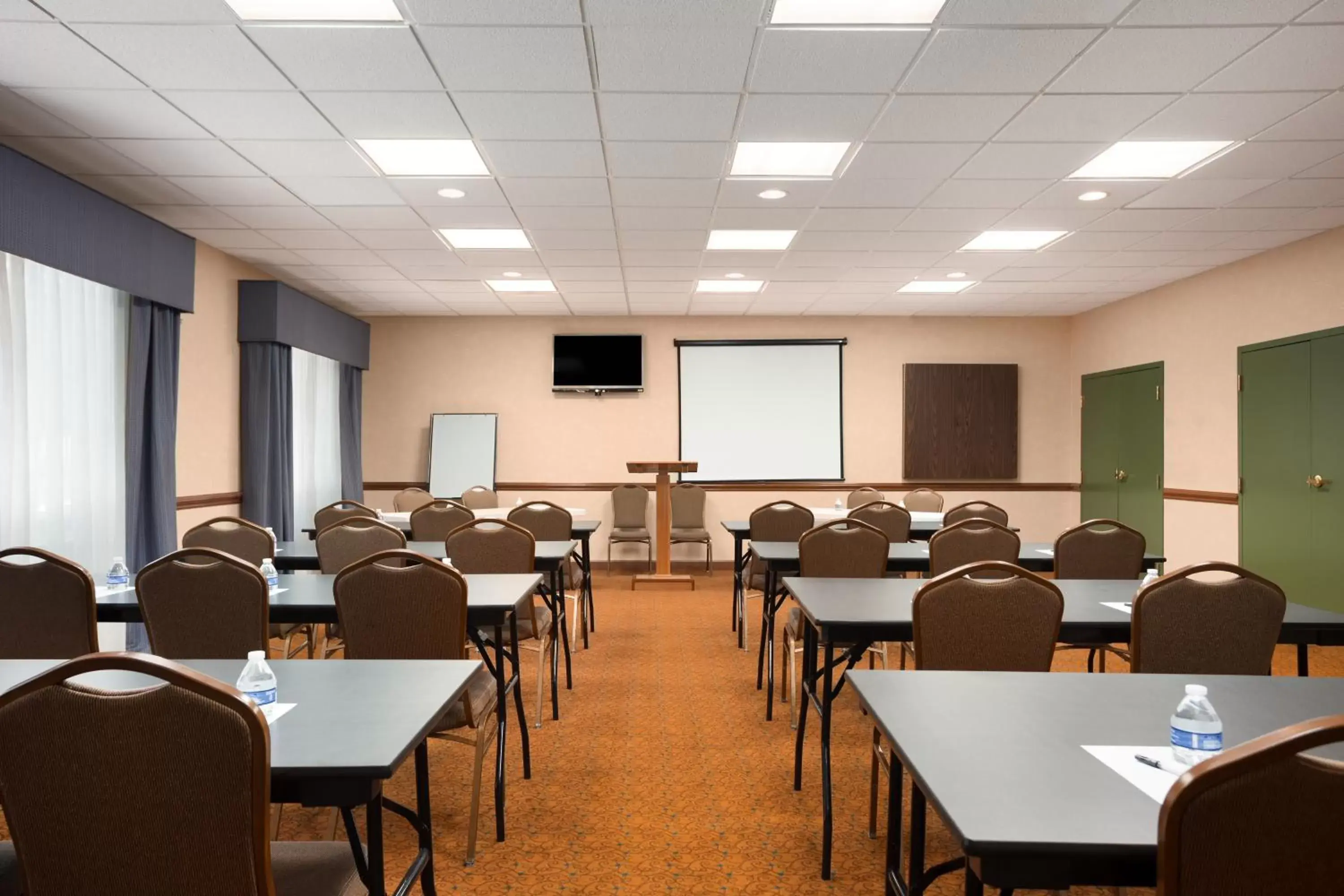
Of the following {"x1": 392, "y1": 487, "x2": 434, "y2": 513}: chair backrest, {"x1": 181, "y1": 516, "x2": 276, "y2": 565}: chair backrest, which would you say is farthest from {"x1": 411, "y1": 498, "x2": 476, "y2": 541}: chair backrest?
{"x1": 392, "y1": 487, "x2": 434, "y2": 513}: chair backrest

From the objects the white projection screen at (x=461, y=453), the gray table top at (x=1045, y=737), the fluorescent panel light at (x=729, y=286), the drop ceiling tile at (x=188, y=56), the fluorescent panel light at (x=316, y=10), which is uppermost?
the fluorescent panel light at (x=316, y=10)

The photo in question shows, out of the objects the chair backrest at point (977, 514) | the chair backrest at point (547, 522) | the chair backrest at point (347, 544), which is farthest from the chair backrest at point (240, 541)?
the chair backrest at point (977, 514)

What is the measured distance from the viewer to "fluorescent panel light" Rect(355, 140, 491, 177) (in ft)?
13.7

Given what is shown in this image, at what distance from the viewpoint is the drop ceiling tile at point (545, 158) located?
164 inches

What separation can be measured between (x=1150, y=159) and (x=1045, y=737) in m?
3.94

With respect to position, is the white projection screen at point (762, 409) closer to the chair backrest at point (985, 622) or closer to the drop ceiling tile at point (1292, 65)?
the drop ceiling tile at point (1292, 65)

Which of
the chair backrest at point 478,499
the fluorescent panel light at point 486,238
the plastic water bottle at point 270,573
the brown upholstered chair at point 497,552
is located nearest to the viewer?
the plastic water bottle at point 270,573

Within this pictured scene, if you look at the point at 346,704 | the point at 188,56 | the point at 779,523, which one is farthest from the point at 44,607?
the point at 779,523

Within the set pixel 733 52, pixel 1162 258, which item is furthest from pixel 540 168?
pixel 1162 258

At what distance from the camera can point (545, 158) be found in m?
4.36

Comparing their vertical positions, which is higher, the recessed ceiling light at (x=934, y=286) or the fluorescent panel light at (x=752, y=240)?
the fluorescent panel light at (x=752, y=240)

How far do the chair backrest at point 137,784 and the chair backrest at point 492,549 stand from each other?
263 cm

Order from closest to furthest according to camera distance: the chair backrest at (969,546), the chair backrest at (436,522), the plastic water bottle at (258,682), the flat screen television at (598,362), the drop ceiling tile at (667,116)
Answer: the plastic water bottle at (258,682), the drop ceiling tile at (667,116), the chair backrest at (969,546), the chair backrest at (436,522), the flat screen television at (598,362)

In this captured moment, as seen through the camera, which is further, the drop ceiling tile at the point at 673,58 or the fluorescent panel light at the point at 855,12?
the drop ceiling tile at the point at 673,58
